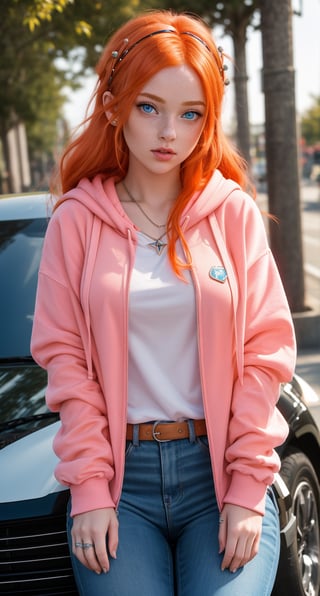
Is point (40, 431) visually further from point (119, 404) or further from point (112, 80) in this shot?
point (112, 80)

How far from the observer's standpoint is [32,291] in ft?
11.8

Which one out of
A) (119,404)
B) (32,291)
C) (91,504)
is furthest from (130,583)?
(32,291)

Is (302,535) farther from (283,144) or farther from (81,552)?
(283,144)

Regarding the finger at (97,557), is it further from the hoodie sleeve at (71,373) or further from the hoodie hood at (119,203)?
the hoodie hood at (119,203)

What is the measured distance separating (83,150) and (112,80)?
225 millimetres

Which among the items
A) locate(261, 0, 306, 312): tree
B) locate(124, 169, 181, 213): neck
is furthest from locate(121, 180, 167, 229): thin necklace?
locate(261, 0, 306, 312): tree

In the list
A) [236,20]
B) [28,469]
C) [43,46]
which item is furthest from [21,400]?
[43,46]

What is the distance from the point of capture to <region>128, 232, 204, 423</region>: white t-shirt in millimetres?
2057

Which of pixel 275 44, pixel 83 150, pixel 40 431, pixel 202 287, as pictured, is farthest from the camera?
pixel 275 44

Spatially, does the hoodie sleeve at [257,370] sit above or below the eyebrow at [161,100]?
below

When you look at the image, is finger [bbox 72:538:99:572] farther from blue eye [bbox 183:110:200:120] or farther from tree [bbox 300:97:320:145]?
tree [bbox 300:97:320:145]

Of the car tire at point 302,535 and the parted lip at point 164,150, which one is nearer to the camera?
the parted lip at point 164,150

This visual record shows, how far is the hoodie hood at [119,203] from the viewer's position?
7.00 feet

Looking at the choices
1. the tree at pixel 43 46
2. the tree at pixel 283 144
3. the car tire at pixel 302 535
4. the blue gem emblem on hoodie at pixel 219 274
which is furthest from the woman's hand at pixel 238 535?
the tree at pixel 43 46
